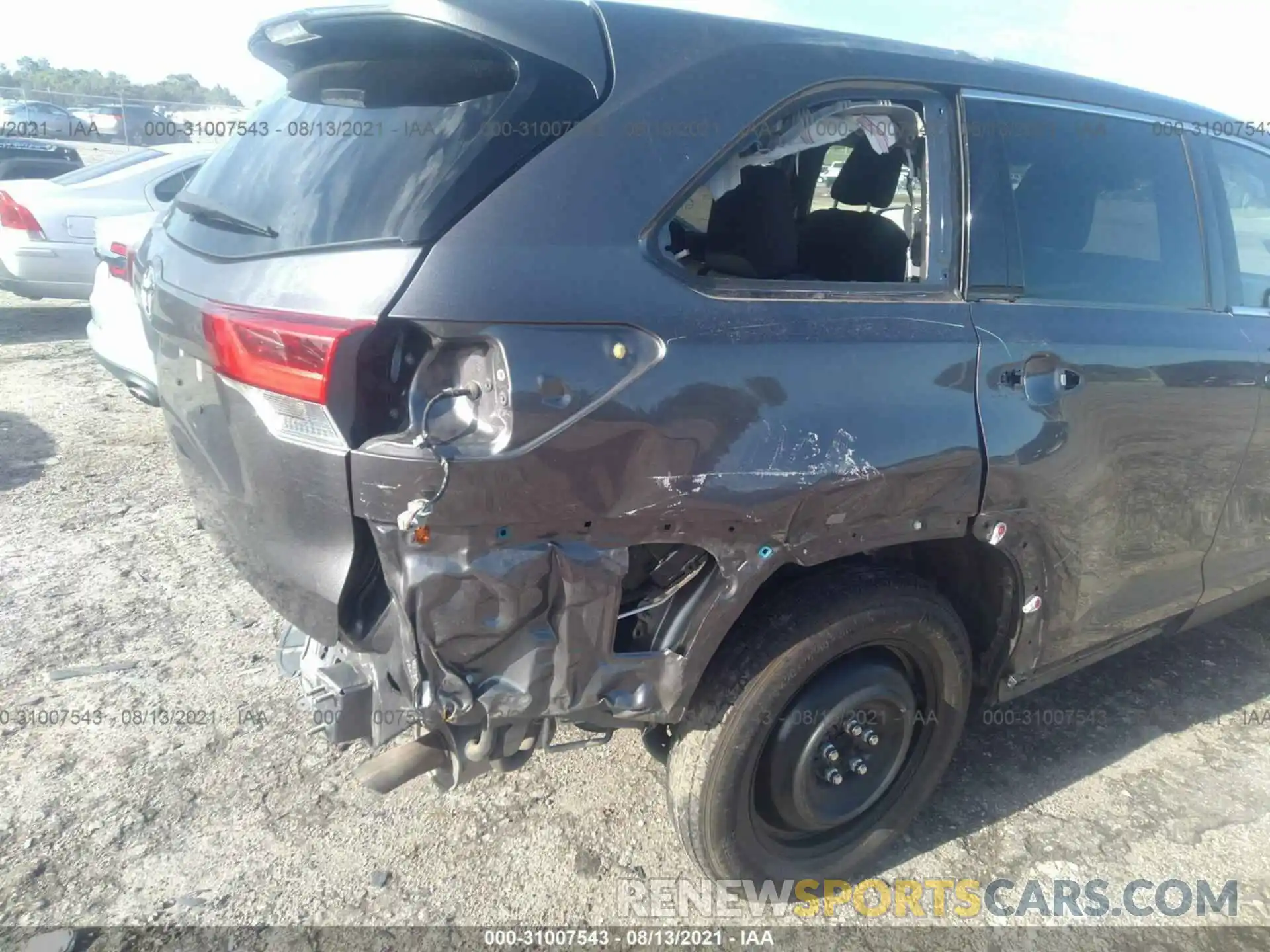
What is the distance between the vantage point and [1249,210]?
125 inches

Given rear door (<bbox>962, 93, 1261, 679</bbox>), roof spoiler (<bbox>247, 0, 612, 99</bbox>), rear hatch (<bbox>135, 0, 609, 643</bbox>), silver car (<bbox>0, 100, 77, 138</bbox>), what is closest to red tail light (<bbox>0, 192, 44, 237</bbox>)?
rear hatch (<bbox>135, 0, 609, 643</bbox>)

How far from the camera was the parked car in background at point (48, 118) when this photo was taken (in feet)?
87.2

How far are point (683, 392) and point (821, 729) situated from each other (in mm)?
1021

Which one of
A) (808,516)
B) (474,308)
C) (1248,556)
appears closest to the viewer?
(474,308)

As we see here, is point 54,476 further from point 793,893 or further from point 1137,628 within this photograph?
point 1137,628

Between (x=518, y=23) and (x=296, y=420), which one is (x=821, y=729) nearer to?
(x=296, y=420)

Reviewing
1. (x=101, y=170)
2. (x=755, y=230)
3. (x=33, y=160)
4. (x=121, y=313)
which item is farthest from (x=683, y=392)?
(x=33, y=160)

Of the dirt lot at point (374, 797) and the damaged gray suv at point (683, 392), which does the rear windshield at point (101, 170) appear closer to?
the dirt lot at point (374, 797)

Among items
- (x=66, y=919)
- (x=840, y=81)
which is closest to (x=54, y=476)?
(x=66, y=919)

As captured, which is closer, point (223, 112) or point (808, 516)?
point (808, 516)

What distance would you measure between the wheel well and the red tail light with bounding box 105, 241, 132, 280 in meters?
3.65

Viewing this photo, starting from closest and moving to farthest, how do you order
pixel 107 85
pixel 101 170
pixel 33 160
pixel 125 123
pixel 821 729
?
pixel 821 729 < pixel 101 170 < pixel 33 160 < pixel 125 123 < pixel 107 85

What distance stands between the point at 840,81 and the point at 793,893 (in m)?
2.09

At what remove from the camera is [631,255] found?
185 cm
